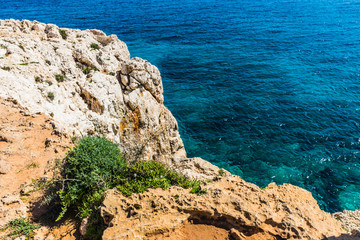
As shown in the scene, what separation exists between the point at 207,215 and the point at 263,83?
29.9 meters

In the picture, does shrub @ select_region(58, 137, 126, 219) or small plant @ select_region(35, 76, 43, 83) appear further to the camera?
small plant @ select_region(35, 76, 43, 83)

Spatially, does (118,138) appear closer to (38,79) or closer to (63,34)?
(38,79)

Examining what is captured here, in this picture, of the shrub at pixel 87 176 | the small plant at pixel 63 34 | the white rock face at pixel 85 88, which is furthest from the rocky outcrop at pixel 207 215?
the small plant at pixel 63 34

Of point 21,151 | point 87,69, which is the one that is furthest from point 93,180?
point 87,69

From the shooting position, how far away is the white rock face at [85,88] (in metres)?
14.2

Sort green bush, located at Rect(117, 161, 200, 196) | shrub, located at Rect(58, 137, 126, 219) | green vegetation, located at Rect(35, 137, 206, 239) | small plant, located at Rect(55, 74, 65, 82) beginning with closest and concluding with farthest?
green vegetation, located at Rect(35, 137, 206, 239), shrub, located at Rect(58, 137, 126, 219), green bush, located at Rect(117, 161, 200, 196), small plant, located at Rect(55, 74, 65, 82)

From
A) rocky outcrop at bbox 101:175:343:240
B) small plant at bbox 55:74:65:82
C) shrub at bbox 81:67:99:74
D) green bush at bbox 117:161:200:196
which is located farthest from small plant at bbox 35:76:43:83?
rocky outcrop at bbox 101:175:343:240

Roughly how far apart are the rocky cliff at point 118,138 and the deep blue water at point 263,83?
317 inches

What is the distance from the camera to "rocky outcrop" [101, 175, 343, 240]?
290 inches

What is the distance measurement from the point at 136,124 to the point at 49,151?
28.4ft

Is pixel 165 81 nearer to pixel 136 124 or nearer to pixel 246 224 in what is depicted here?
pixel 136 124

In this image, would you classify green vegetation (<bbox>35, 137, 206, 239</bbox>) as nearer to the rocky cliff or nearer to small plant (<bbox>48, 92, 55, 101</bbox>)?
the rocky cliff

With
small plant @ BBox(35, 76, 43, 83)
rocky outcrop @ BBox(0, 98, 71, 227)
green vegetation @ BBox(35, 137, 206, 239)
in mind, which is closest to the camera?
green vegetation @ BBox(35, 137, 206, 239)

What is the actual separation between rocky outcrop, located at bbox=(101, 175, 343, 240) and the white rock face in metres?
3.97
